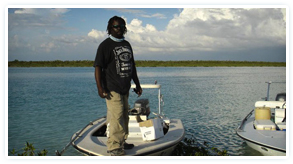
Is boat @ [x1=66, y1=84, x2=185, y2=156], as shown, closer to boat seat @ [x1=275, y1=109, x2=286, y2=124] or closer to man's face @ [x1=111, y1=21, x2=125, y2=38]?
man's face @ [x1=111, y1=21, x2=125, y2=38]

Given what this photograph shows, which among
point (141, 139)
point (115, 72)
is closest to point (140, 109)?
point (141, 139)

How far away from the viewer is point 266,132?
6.29m

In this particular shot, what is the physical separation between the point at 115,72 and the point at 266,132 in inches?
151

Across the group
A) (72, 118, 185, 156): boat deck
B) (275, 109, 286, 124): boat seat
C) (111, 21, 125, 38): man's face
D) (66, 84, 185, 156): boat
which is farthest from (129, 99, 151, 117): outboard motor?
(275, 109, 286, 124): boat seat

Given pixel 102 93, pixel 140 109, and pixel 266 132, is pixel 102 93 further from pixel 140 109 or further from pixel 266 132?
pixel 266 132

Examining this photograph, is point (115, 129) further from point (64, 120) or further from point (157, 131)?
point (64, 120)

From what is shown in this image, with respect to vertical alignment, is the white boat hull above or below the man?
below

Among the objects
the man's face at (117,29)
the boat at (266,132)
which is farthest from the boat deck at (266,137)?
the man's face at (117,29)

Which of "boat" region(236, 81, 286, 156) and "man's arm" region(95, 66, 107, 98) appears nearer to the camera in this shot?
"man's arm" region(95, 66, 107, 98)

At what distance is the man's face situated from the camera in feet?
13.4
